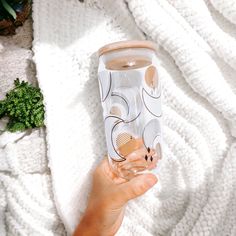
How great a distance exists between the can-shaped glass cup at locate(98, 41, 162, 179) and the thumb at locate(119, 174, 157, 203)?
48 mm

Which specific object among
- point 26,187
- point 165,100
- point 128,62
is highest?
point 128,62

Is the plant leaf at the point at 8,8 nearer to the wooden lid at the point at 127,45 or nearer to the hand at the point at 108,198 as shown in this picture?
the wooden lid at the point at 127,45

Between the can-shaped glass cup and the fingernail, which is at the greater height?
the can-shaped glass cup

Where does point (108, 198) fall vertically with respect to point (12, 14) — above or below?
below

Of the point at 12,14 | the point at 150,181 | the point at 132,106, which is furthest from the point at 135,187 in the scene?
the point at 12,14

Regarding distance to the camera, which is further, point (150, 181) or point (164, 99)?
point (164, 99)

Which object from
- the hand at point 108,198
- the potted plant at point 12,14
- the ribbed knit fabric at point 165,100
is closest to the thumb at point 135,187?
the hand at point 108,198

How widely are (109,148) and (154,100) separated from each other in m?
0.15

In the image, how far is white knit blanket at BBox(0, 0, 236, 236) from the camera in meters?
1.00

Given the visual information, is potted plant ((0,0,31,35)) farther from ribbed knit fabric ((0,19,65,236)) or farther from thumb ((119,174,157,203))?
thumb ((119,174,157,203))

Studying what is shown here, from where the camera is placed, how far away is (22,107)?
1.01m

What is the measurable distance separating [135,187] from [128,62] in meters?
0.27

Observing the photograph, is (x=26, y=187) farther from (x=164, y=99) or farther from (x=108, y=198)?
(x=164, y=99)

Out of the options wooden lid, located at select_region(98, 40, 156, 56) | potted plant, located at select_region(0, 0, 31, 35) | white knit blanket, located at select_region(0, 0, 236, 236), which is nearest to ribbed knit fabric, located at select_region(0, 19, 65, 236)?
white knit blanket, located at select_region(0, 0, 236, 236)
